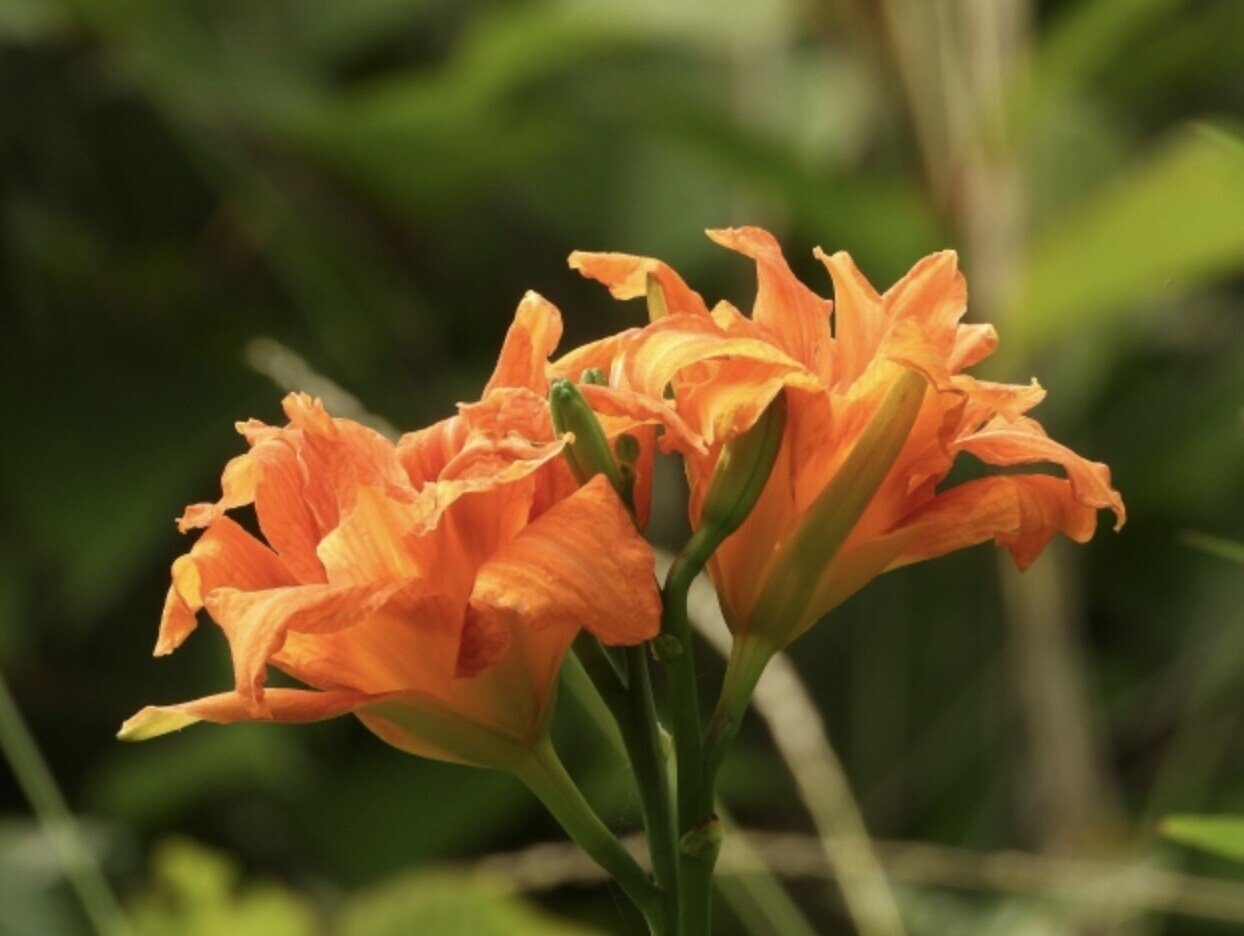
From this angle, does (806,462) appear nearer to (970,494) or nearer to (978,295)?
(970,494)

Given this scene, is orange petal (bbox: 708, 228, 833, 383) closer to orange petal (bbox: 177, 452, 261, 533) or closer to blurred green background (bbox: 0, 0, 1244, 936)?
orange petal (bbox: 177, 452, 261, 533)

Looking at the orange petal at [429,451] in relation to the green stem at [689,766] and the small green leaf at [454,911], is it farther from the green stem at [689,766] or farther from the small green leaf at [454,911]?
the small green leaf at [454,911]

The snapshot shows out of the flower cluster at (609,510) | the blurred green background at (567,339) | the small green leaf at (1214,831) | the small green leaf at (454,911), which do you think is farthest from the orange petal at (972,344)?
the blurred green background at (567,339)

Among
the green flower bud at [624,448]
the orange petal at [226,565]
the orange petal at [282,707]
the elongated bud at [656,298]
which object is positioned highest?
the elongated bud at [656,298]

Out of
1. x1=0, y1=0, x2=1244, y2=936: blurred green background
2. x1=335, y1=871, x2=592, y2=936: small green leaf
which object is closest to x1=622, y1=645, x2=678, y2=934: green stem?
x1=335, y1=871, x2=592, y2=936: small green leaf

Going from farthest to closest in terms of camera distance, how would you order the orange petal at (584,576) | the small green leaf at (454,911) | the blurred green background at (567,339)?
the blurred green background at (567,339) → the small green leaf at (454,911) → the orange petal at (584,576)

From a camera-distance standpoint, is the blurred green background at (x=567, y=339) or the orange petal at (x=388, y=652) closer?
the orange petal at (x=388, y=652)
